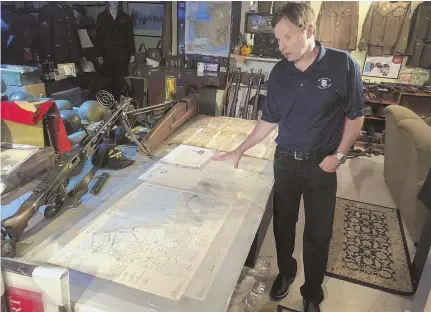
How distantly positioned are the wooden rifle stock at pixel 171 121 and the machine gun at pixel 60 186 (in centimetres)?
10

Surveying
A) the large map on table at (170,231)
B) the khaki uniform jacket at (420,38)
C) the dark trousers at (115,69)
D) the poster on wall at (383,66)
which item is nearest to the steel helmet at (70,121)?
the large map on table at (170,231)

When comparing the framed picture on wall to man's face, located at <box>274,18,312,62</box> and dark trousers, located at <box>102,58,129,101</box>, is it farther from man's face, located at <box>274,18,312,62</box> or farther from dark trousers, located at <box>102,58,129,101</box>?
man's face, located at <box>274,18,312,62</box>

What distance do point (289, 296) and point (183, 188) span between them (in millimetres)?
940

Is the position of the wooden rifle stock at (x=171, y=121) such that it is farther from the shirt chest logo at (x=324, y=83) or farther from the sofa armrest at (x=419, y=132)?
the sofa armrest at (x=419, y=132)

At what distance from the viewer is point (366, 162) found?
4.03 metres

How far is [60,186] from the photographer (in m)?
1.30

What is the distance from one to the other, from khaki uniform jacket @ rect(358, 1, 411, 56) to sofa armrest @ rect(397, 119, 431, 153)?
7.53 ft

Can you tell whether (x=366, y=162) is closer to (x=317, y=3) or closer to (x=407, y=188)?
(x=407, y=188)

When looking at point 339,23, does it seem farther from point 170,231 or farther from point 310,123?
point 170,231

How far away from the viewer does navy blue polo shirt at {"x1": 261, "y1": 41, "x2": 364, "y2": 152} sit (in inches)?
55.7

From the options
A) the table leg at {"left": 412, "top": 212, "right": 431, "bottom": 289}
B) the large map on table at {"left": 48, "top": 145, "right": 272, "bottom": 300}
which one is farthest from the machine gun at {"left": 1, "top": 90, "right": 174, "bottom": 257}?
the table leg at {"left": 412, "top": 212, "right": 431, "bottom": 289}

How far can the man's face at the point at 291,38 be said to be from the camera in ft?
4.41

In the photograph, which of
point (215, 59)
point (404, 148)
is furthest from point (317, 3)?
point (404, 148)

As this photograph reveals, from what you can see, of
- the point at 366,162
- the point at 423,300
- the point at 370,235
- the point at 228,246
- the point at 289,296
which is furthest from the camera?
the point at 366,162
